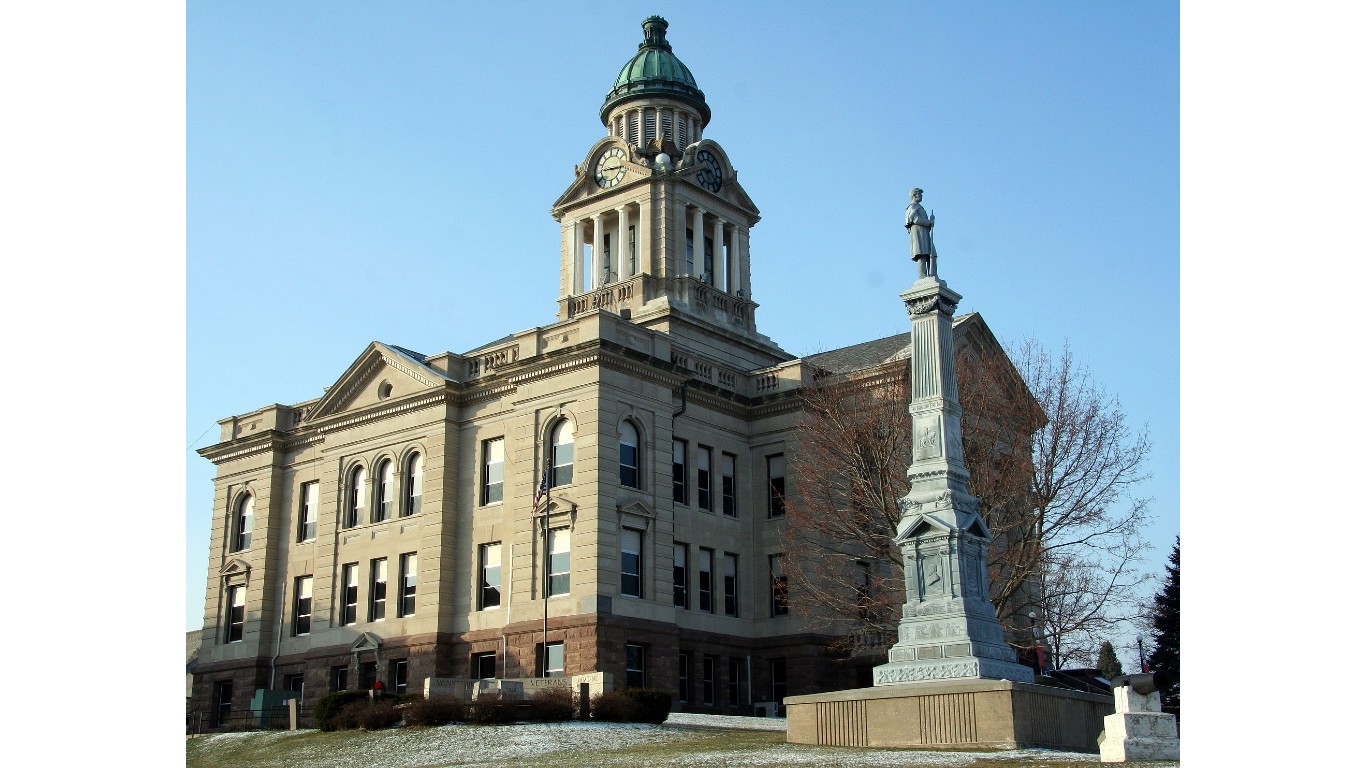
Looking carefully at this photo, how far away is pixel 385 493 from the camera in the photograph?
46.2 meters

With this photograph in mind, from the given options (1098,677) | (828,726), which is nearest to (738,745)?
(828,726)

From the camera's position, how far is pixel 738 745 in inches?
985

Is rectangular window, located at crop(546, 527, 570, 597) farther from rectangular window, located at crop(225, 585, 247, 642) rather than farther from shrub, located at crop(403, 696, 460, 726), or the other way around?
rectangular window, located at crop(225, 585, 247, 642)

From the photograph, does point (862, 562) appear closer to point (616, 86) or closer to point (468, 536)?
point (468, 536)

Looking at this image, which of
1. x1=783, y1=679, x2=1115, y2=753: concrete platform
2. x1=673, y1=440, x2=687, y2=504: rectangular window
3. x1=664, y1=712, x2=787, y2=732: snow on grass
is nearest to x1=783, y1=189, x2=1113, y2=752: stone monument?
x1=783, y1=679, x2=1115, y2=753: concrete platform

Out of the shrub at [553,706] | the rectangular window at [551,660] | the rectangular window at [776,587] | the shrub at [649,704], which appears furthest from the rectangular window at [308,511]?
the shrub at [649,704]

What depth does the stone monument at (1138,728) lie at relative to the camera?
19672 mm

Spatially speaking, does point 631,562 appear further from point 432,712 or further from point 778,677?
point 432,712

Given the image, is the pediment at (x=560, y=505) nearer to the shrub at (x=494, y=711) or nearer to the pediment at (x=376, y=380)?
the pediment at (x=376, y=380)

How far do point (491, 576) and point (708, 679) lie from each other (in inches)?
289

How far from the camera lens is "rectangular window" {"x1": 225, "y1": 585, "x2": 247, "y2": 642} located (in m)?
49.5

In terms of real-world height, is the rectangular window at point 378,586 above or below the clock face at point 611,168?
below

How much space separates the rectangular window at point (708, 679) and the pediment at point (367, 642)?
395 inches

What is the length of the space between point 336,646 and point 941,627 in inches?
1081
